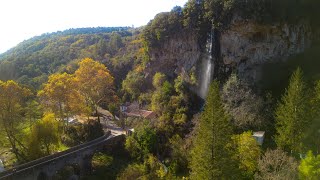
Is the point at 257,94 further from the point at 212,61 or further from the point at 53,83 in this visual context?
the point at 53,83

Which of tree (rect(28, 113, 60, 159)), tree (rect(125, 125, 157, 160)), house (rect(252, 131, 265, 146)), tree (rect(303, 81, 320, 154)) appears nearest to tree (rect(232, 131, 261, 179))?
house (rect(252, 131, 265, 146))

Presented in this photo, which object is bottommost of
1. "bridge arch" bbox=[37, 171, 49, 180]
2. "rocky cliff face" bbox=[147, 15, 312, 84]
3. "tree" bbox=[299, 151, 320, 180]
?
"bridge arch" bbox=[37, 171, 49, 180]

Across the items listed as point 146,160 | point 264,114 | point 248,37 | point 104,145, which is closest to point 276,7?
point 248,37

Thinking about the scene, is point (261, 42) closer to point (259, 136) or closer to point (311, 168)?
point (259, 136)

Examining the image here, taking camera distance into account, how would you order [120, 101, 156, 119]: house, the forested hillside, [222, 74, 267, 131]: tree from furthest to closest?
the forested hillside, [120, 101, 156, 119]: house, [222, 74, 267, 131]: tree

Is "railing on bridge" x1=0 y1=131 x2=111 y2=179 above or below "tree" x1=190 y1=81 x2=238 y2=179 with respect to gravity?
below

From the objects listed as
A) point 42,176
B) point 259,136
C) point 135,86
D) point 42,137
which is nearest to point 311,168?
point 259,136

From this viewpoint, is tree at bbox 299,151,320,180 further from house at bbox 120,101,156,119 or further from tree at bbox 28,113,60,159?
tree at bbox 28,113,60,159

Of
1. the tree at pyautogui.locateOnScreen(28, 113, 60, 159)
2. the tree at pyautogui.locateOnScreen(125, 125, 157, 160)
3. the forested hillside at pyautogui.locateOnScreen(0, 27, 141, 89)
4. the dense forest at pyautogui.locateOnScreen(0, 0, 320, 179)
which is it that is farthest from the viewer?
the forested hillside at pyautogui.locateOnScreen(0, 27, 141, 89)
